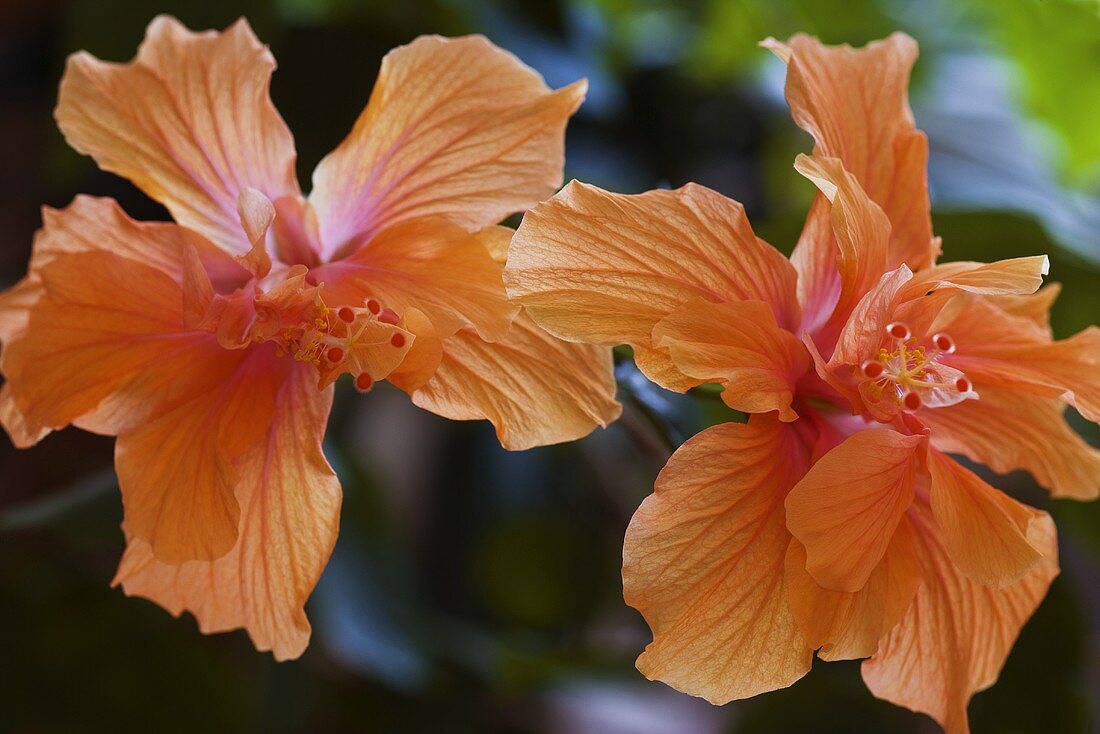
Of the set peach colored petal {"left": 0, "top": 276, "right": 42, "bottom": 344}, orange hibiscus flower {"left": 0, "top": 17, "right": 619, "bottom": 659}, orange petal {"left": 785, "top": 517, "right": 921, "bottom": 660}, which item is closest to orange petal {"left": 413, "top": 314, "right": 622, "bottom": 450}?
orange hibiscus flower {"left": 0, "top": 17, "right": 619, "bottom": 659}

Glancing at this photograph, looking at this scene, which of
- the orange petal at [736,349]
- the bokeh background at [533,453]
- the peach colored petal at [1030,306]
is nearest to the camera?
the orange petal at [736,349]

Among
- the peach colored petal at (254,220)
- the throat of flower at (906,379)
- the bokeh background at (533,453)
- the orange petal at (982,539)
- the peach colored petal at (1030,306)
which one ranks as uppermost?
the peach colored petal at (254,220)

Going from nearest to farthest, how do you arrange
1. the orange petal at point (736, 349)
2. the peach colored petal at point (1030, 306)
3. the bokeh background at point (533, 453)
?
the orange petal at point (736, 349), the peach colored petal at point (1030, 306), the bokeh background at point (533, 453)

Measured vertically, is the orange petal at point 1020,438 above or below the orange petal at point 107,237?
below

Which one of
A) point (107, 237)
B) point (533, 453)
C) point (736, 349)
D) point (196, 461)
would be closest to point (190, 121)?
point (107, 237)

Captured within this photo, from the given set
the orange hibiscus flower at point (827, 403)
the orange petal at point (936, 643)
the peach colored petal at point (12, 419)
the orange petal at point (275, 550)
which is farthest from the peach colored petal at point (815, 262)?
the peach colored petal at point (12, 419)

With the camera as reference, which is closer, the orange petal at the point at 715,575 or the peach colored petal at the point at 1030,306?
the orange petal at the point at 715,575

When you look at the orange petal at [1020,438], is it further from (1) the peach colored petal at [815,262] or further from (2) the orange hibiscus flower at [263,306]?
(2) the orange hibiscus flower at [263,306]
